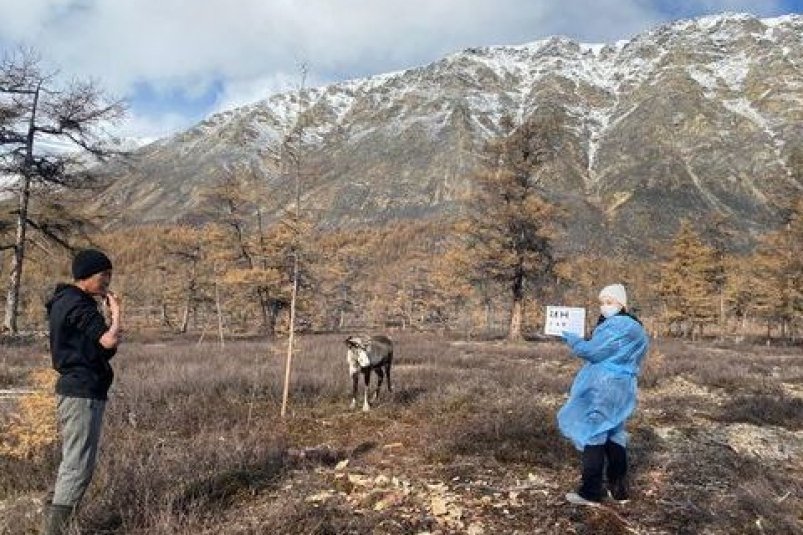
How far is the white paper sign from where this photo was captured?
7.21m

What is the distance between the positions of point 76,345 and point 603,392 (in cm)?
435

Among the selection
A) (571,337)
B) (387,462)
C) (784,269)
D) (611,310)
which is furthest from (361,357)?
(784,269)

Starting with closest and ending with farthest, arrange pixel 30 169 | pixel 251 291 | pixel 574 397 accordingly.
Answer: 1. pixel 574 397
2. pixel 30 169
3. pixel 251 291

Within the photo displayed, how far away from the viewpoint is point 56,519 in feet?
15.8

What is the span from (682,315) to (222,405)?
167 ft

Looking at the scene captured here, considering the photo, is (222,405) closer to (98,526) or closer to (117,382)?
(117,382)

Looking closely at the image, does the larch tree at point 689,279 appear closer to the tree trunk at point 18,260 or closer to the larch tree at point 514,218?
the larch tree at point 514,218

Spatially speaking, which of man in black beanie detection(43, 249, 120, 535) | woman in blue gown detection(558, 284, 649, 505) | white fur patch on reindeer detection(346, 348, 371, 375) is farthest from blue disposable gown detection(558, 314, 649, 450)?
white fur patch on reindeer detection(346, 348, 371, 375)

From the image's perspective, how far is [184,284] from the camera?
184 feet

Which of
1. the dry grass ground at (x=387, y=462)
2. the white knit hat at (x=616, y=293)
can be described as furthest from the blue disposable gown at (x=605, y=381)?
the dry grass ground at (x=387, y=462)

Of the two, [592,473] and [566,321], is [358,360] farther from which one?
[592,473]

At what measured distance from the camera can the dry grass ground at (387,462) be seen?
229 inches

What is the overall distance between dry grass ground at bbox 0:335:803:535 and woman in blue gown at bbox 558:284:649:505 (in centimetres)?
42

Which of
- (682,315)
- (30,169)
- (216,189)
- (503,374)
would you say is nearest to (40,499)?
(503,374)
